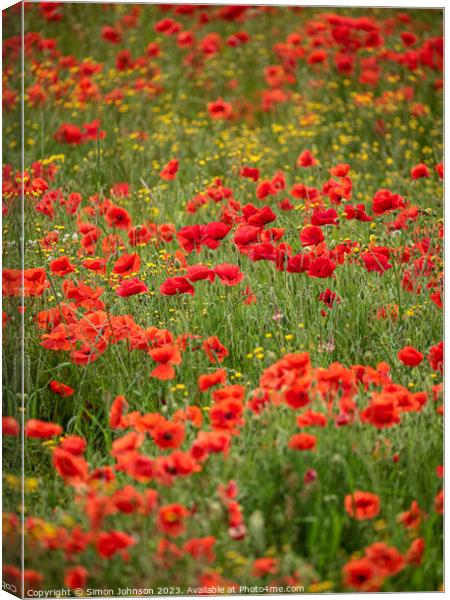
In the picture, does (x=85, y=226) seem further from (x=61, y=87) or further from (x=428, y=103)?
(x=428, y=103)

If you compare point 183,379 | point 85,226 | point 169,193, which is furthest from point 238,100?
A: point 183,379

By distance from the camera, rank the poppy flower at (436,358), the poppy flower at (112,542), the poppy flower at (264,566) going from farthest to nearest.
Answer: the poppy flower at (436,358) < the poppy flower at (264,566) < the poppy flower at (112,542)

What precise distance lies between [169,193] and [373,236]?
1.16m

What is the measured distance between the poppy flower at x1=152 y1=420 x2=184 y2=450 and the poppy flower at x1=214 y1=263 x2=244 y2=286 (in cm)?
75

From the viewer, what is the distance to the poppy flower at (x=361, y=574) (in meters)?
2.94

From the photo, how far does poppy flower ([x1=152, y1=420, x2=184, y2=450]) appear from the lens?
2943 millimetres

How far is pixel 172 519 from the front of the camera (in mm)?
2820

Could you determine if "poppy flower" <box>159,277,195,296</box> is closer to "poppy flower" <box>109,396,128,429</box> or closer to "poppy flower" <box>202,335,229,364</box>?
"poppy flower" <box>202,335,229,364</box>

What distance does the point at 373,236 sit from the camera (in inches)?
158

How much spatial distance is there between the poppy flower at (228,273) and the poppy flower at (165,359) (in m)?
0.33

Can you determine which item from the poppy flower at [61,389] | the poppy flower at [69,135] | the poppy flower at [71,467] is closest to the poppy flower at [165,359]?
the poppy flower at [61,389]

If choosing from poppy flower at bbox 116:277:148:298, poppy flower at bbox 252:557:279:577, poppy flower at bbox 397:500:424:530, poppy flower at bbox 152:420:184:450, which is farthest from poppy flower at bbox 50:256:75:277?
poppy flower at bbox 397:500:424:530

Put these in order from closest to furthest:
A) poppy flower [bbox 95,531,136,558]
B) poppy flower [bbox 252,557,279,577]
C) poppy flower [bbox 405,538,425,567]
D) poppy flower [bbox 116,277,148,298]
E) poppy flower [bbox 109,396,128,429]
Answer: poppy flower [bbox 95,531,136,558] < poppy flower [bbox 252,557,279,577] < poppy flower [bbox 405,538,425,567] < poppy flower [bbox 109,396,128,429] < poppy flower [bbox 116,277,148,298]

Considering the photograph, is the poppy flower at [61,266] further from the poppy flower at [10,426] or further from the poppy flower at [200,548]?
the poppy flower at [200,548]
